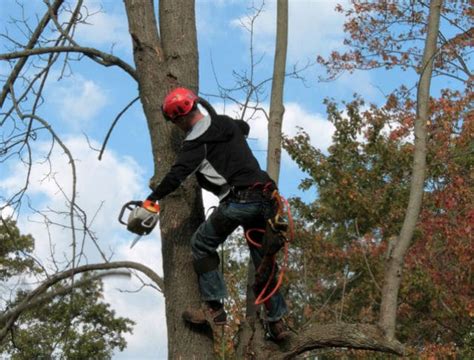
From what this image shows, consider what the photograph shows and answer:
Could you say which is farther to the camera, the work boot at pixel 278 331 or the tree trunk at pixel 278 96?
the tree trunk at pixel 278 96

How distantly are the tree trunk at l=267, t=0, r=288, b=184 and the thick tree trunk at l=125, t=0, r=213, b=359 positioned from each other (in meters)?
0.70

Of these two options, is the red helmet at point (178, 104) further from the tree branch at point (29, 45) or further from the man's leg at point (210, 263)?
the tree branch at point (29, 45)

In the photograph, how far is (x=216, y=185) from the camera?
432cm

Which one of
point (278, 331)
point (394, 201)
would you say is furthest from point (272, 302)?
point (394, 201)

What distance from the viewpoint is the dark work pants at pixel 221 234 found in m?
4.12

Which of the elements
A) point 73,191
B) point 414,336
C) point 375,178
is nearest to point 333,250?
point 375,178

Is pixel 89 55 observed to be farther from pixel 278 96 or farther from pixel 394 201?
pixel 394 201

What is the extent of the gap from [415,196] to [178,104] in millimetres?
2561

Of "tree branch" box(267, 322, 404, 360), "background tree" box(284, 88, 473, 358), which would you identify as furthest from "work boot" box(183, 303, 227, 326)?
"background tree" box(284, 88, 473, 358)

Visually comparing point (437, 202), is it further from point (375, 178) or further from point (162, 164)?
point (162, 164)

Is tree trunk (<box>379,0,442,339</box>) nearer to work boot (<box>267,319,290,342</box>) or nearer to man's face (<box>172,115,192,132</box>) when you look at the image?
work boot (<box>267,319,290,342</box>)

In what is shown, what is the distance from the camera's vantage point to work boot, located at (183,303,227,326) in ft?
13.2

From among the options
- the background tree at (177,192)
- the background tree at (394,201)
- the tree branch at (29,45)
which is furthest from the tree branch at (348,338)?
the background tree at (394,201)

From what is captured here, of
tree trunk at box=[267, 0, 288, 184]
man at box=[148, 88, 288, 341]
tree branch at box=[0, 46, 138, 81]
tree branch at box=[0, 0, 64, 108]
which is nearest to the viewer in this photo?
man at box=[148, 88, 288, 341]
